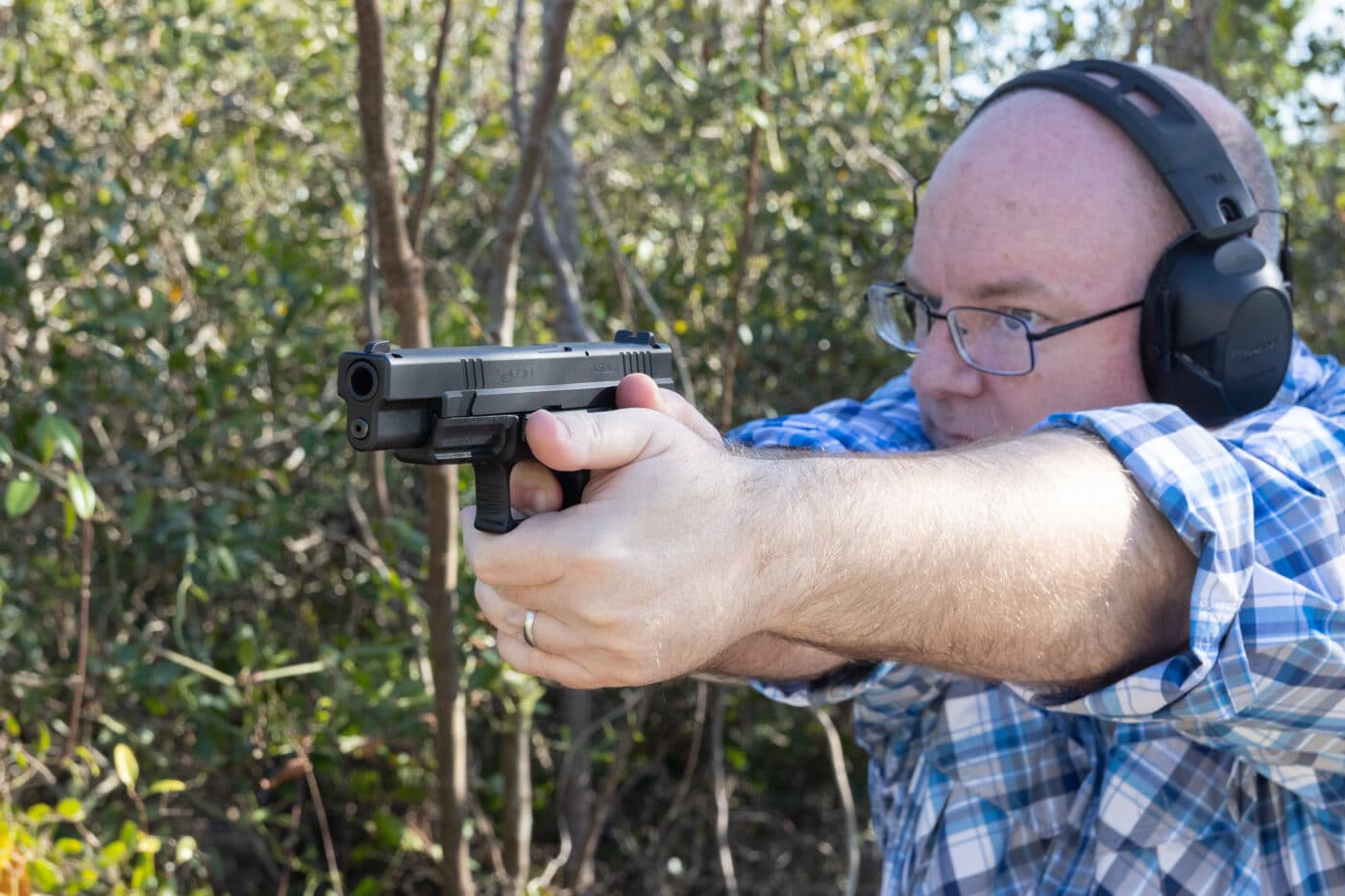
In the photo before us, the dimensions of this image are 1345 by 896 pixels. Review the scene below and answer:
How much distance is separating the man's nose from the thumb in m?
0.79

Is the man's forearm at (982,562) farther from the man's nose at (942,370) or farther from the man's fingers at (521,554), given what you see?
the man's nose at (942,370)

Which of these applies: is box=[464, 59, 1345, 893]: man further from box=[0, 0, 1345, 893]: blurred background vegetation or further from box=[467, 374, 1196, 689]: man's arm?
box=[0, 0, 1345, 893]: blurred background vegetation

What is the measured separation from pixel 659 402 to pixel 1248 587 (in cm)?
65

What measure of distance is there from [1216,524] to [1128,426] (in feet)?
0.46

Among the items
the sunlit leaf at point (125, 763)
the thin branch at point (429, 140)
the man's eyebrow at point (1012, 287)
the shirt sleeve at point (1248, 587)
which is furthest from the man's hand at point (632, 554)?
the sunlit leaf at point (125, 763)

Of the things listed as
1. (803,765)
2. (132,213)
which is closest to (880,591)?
(132,213)

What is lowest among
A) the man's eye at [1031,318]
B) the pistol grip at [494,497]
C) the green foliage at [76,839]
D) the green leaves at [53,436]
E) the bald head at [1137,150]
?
the green foliage at [76,839]

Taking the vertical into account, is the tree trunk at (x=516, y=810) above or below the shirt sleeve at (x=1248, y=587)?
below

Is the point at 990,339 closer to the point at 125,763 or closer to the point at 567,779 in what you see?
the point at 125,763

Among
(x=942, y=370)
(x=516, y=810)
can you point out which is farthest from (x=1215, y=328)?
(x=516, y=810)

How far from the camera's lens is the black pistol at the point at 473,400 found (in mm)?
993

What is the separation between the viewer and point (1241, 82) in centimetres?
452

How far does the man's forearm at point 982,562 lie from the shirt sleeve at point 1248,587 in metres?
0.04

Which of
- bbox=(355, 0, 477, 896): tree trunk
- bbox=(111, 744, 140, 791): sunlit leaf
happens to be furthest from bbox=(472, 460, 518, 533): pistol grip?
bbox=(111, 744, 140, 791): sunlit leaf
